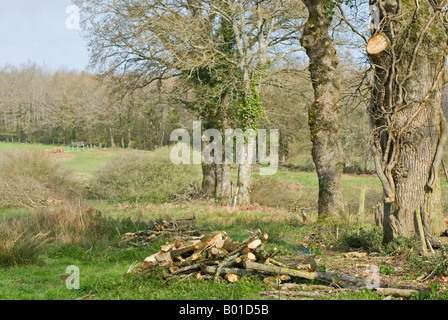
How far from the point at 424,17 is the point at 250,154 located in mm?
11636

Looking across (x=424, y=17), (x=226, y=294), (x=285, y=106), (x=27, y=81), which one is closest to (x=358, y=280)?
(x=226, y=294)

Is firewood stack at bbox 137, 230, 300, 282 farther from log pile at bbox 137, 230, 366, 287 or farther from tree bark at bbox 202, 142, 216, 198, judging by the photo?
tree bark at bbox 202, 142, 216, 198

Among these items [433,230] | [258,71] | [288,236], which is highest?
[258,71]

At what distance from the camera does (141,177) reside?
25719mm

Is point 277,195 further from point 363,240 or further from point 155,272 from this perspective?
point 155,272

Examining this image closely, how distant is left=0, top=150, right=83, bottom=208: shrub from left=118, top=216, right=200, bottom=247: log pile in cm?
1078

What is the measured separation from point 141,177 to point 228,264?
2019cm

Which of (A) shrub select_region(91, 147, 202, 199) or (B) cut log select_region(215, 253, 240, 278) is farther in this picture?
(A) shrub select_region(91, 147, 202, 199)

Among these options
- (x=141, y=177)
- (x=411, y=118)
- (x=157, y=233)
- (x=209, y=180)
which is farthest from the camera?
(x=141, y=177)

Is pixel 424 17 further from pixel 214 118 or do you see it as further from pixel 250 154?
pixel 214 118

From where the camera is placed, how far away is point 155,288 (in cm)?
592

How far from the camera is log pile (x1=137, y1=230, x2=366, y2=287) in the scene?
19.5 feet

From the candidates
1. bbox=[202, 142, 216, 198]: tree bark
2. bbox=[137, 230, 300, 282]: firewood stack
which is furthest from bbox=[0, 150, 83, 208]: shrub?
bbox=[137, 230, 300, 282]: firewood stack

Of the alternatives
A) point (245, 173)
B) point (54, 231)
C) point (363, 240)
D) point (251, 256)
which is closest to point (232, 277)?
point (251, 256)
